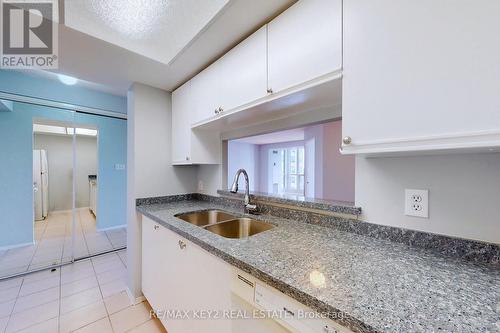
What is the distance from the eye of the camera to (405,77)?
0.65 metres

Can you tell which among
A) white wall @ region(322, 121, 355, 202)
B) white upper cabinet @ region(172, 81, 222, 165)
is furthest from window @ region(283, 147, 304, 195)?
white upper cabinet @ region(172, 81, 222, 165)

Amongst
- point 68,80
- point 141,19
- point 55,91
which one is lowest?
point 141,19

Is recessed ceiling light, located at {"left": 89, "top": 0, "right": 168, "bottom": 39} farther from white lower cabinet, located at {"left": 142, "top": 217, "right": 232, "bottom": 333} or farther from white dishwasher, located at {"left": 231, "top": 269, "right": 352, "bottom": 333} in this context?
white dishwasher, located at {"left": 231, "top": 269, "right": 352, "bottom": 333}

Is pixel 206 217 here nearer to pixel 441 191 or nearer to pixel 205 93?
pixel 205 93

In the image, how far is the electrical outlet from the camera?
32.7 inches

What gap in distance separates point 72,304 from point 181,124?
189cm

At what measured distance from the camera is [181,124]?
1.88m

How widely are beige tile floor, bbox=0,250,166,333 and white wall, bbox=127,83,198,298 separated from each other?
224 millimetres

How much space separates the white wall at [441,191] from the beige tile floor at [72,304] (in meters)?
1.80

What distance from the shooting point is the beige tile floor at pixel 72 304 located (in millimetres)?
1521

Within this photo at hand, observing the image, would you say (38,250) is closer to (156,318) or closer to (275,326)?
(156,318)

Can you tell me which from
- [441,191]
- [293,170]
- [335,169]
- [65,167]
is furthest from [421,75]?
[293,170]

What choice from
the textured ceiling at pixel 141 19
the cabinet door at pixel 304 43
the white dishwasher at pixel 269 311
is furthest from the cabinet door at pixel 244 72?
the white dishwasher at pixel 269 311

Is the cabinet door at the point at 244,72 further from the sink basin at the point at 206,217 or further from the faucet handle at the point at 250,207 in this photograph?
the sink basin at the point at 206,217
